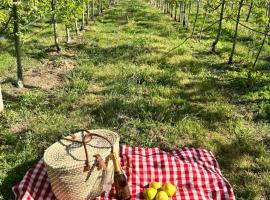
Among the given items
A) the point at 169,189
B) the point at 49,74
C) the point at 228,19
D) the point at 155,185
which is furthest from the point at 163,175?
the point at 228,19

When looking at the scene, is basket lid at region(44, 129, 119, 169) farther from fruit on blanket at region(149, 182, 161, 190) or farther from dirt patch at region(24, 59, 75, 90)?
dirt patch at region(24, 59, 75, 90)

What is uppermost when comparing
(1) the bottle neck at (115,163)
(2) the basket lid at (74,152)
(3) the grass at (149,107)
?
(2) the basket lid at (74,152)

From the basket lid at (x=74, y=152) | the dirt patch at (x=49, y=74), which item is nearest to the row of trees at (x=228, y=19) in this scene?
the basket lid at (x=74, y=152)

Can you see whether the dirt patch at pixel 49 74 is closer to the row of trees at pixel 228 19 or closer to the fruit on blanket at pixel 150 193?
the row of trees at pixel 228 19

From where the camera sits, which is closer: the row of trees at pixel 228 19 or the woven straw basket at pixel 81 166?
the woven straw basket at pixel 81 166

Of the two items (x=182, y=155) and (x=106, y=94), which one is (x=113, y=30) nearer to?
(x=106, y=94)

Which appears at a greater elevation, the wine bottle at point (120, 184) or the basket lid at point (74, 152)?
the basket lid at point (74, 152)

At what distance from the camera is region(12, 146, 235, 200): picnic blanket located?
20.1ft

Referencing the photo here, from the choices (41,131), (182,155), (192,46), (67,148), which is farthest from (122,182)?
(192,46)

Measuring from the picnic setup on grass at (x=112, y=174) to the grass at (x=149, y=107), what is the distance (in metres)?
0.58

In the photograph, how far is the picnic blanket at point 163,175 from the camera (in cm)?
612

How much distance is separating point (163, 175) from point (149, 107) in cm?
355

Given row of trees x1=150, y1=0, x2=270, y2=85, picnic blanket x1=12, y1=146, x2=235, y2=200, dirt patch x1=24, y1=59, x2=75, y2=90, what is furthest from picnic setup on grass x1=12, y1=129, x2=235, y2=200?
dirt patch x1=24, y1=59, x2=75, y2=90

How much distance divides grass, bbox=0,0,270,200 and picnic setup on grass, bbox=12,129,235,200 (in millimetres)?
577
